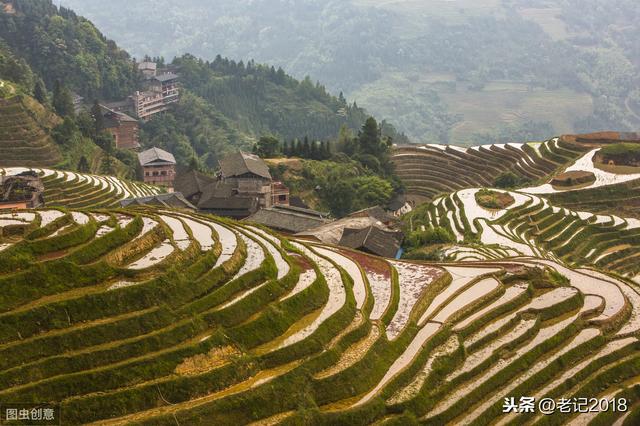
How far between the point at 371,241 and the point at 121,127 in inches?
2195

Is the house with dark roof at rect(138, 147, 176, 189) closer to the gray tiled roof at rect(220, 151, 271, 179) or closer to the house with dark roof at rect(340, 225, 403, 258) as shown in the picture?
the gray tiled roof at rect(220, 151, 271, 179)

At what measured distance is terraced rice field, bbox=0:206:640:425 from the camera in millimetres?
19391

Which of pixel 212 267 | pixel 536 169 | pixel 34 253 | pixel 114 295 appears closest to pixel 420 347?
pixel 212 267

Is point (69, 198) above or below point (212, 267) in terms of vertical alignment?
below

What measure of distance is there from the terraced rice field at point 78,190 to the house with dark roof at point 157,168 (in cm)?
1260

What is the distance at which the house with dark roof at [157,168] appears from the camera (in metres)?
77.4

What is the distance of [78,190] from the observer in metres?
58.7

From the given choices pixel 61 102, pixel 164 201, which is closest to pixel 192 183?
pixel 164 201

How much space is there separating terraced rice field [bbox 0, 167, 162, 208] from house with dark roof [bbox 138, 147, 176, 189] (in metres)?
12.6

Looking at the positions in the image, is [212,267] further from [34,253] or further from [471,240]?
[471,240]

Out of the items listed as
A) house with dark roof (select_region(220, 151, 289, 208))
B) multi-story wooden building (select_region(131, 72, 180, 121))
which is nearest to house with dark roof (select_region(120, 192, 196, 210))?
house with dark roof (select_region(220, 151, 289, 208))

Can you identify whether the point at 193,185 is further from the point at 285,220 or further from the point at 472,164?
the point at 472,164

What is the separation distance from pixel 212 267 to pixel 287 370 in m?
5.41

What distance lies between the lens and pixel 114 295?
21516 mm
